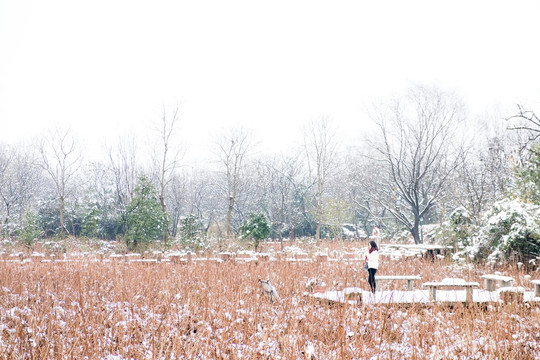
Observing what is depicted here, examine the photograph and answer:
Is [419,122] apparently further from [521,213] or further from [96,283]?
[96,283]

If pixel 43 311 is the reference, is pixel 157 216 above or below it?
above

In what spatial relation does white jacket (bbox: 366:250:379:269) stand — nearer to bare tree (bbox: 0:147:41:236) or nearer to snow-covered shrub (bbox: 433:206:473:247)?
snow-covered shrub (bbox: 433:206:473:247)

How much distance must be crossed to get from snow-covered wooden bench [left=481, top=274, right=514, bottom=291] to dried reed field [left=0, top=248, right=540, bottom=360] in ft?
3.42

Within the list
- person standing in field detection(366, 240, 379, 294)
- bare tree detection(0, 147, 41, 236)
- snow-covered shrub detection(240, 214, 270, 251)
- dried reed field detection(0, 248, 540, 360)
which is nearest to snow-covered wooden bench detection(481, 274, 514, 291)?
dried reed field detection(0, 248, 540, 360)

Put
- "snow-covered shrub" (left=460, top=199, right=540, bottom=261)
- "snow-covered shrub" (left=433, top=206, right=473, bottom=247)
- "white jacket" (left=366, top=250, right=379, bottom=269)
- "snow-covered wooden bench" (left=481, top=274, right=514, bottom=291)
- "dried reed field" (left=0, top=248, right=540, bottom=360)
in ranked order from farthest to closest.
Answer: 1. "snow-covered shrub" (left=433, top=206, right=473, bottom=247)
2. "snow-covered shrub" (left=460, top=199, right=540, bottom=261)
3. "white jacket" (left=366, top=250, right=379, bottom=269)
4. "snow-covered wooden bench" (left=481, top=274, right=514, bottom=291)
5. "dried reed field" (left=0, top=248, right=540, bottom=360)

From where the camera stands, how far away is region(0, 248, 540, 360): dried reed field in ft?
11.4

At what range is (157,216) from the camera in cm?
1314

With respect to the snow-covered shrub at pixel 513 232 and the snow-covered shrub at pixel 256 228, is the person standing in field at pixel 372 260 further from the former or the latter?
the snow-covered shrub at pixel 256 228

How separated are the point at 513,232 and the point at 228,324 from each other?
7.15 meters

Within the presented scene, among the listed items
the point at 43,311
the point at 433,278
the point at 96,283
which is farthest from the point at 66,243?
the point at 433,278

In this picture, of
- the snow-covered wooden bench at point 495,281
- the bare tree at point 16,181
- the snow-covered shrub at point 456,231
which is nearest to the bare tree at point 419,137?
the snow-covered shrub at point 456,231

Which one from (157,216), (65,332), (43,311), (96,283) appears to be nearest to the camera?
(65,332)

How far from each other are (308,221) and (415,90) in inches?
421

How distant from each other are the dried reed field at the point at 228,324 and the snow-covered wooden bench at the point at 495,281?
1.04 meters
